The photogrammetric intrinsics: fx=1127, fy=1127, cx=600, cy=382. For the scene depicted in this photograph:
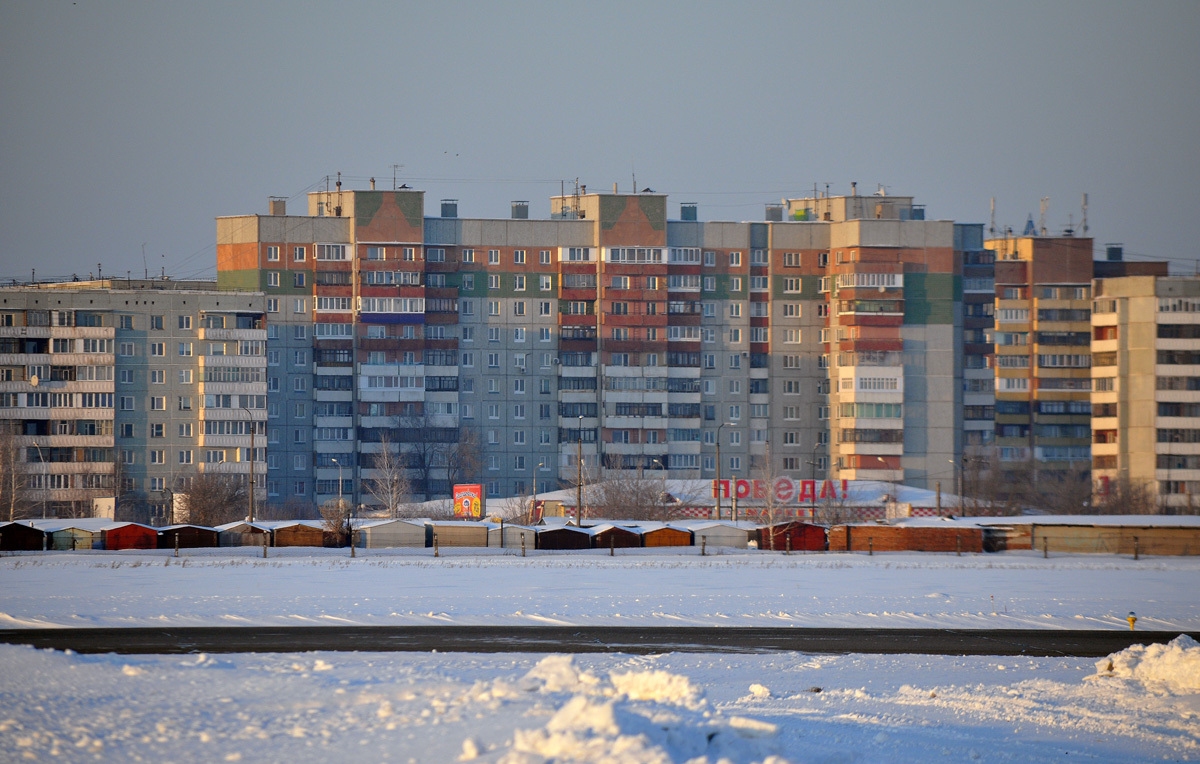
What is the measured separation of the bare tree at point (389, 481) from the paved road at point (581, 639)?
61.2 metres

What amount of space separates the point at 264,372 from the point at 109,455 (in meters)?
14.7

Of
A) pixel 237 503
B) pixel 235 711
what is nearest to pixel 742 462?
pixel 237 503

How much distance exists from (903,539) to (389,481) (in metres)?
48.0

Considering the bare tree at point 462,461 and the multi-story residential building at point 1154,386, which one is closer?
the bare tree at point 462,461

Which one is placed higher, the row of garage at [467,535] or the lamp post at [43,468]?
the lamp post at [43,468]

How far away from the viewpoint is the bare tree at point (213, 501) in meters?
82.1

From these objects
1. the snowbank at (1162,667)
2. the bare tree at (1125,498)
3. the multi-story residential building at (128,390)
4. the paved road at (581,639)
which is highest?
the multi-story residential building at (128,390)

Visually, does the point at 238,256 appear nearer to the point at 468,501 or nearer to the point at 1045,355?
the point at 468,501

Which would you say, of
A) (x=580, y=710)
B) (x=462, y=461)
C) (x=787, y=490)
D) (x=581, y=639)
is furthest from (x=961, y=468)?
(x=580, y=710)

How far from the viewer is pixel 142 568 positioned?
48250 millimetres

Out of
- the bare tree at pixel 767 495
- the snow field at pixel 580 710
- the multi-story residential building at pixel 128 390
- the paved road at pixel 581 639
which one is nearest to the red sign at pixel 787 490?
the bare tree at pixel 767 495

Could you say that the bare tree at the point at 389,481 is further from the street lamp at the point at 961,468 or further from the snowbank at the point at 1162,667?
the snowbank at the point at 1162,667

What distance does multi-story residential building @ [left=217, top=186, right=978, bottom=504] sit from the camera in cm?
10462

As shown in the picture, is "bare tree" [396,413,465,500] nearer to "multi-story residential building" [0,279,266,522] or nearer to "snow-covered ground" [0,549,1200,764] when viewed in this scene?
"multi-story residential building" [0,279,266,522]
